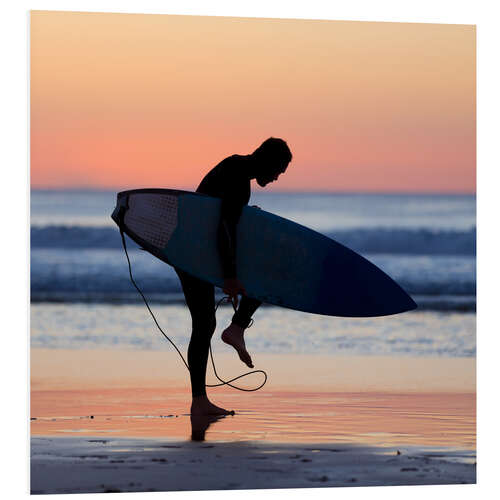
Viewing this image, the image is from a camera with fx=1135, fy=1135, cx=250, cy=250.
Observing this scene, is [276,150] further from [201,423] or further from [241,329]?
[201,423]

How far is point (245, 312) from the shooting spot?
193 inches

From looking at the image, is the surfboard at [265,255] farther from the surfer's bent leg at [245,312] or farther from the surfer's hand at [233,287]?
the surfer's hand at [233,287]

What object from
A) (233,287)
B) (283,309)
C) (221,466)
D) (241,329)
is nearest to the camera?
(221,466)

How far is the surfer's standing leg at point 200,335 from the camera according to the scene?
15.6ft

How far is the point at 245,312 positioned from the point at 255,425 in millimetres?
499

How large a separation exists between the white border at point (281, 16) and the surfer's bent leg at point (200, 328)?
0.69 metres

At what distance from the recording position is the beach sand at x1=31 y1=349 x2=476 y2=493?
4020mm

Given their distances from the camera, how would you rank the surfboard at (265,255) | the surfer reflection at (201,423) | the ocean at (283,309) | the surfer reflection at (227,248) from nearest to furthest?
the surfer reflection at (201,423), the surfer reflection at (227,248), the surfboard at (265,255), the ocean at (283,309)

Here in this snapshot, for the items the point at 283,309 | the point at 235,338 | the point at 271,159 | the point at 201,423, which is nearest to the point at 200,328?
A: the point at 235,338

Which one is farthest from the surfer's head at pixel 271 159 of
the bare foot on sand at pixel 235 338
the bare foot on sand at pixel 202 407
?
the bare foot on sand at pixel 202 407

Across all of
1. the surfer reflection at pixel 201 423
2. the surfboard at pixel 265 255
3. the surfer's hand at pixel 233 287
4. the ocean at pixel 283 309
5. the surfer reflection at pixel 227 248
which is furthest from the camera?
the ocean at pixel 283 309

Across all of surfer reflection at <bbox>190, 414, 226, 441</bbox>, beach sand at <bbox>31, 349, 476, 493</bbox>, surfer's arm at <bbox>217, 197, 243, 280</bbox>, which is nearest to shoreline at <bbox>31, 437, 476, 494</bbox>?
beach sand at <bbox>31, 349, 476, 493</bbox>
